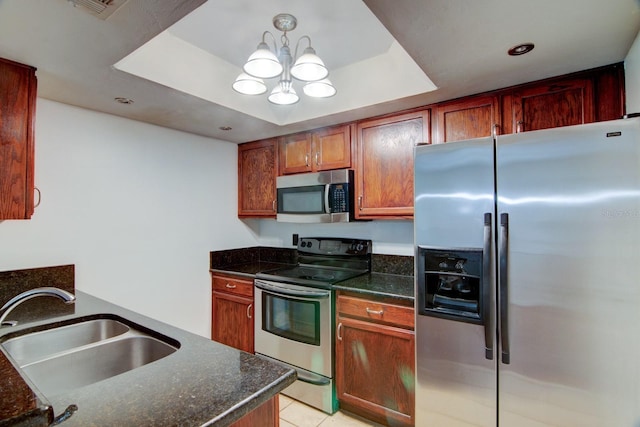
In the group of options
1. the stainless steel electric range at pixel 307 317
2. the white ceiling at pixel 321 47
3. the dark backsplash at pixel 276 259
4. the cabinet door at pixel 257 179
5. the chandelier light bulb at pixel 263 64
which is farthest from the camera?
the cabinet door at pixel 257 179

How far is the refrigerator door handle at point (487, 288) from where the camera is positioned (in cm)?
156

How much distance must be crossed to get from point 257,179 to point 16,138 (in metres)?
1.82

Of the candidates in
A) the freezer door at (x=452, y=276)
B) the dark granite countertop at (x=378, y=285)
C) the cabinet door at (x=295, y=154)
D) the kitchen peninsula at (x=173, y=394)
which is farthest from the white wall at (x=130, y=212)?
the freezer door at (x=452, y=276)

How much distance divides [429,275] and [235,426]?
1215 mm

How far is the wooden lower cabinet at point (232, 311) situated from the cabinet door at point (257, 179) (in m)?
0.71

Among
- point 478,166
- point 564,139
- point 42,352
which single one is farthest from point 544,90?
point 42,352

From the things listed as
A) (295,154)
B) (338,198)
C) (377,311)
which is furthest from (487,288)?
(295,154)

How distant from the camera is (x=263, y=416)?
100 cm

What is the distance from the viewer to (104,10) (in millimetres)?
1180

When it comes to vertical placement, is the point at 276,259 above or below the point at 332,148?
below

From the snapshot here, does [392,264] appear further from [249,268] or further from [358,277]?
[249,268]

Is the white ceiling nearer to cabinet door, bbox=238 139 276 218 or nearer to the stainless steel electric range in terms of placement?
cabinet door, bbox=238 139 276 218

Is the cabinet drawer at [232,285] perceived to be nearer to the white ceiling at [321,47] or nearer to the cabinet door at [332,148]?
the cabinet door at [332,148]

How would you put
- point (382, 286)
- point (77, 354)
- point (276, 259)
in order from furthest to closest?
point (276, 259) < point (382, 286) < point (77, 354)
